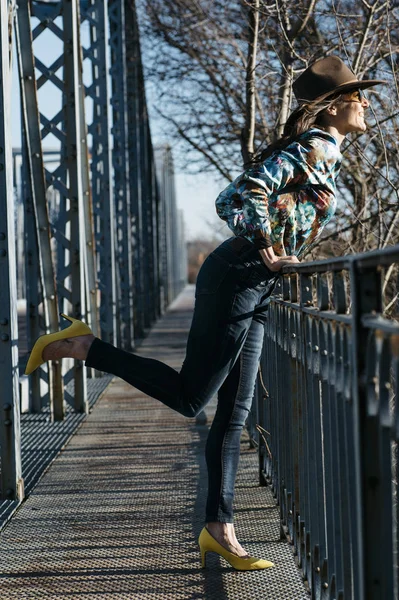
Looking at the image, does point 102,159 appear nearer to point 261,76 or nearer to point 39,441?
point 261,76

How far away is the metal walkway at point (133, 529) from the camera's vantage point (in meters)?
3.58

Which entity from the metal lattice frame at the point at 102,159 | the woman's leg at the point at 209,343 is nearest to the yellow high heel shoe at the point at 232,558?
the woman's leg at the point at 209,343

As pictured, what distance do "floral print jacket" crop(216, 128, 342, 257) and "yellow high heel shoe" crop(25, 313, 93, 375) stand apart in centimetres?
69

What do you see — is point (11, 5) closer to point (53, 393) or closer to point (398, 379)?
point (53, 393)

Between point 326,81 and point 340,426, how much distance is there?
5.16ft

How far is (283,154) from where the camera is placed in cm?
351

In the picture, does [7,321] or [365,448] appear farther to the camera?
[7,321]

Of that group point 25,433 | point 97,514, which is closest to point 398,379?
point 97,514

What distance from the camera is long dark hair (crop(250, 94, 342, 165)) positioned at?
358cm

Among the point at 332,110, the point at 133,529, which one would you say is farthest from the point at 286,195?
the point at 133,529

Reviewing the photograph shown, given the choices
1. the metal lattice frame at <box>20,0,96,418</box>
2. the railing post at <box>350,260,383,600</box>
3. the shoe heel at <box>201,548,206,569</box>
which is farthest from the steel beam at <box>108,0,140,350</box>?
the railing post at <box>350,260,383,600</box>

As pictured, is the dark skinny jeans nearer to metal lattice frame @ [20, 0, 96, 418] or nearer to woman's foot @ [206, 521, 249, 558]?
woman's foot @ [206, 521, 249, 558]

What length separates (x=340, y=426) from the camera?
8.20 ft

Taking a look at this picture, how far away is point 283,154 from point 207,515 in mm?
1318
